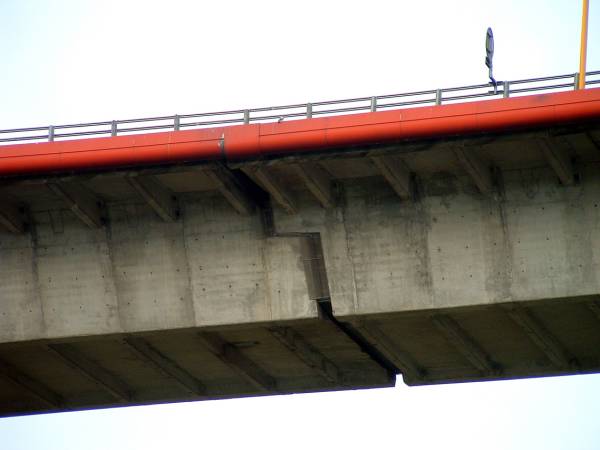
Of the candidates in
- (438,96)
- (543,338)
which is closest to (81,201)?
(438,96)

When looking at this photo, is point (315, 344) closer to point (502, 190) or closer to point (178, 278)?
point (178, 278)

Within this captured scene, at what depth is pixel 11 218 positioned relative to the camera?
33469 mm

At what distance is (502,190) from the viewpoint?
30797mm

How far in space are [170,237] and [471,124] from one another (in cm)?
825

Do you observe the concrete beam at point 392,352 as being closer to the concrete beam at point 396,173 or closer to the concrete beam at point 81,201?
the concrete beam at point 396,173

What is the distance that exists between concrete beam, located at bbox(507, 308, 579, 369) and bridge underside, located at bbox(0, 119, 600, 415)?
6 cm

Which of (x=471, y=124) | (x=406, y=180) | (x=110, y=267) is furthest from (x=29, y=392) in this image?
(x=471, y=124)

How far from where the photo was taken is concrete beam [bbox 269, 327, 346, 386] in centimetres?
3416

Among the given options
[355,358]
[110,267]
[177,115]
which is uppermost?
[177,115]

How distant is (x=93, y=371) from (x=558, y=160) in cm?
1453

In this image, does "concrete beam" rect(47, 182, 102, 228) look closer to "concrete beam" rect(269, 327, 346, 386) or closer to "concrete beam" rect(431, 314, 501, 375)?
"concrete beam" rect(269, 327, 346, 386)

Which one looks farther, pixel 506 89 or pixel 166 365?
pixel 166 365

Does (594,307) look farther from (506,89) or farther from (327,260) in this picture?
(327,260)

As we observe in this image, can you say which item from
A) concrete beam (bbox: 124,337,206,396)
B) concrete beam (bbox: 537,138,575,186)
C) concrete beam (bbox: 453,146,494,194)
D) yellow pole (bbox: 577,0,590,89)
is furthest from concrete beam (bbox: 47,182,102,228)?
yellow pole (bbox: 577,0,590,89)
